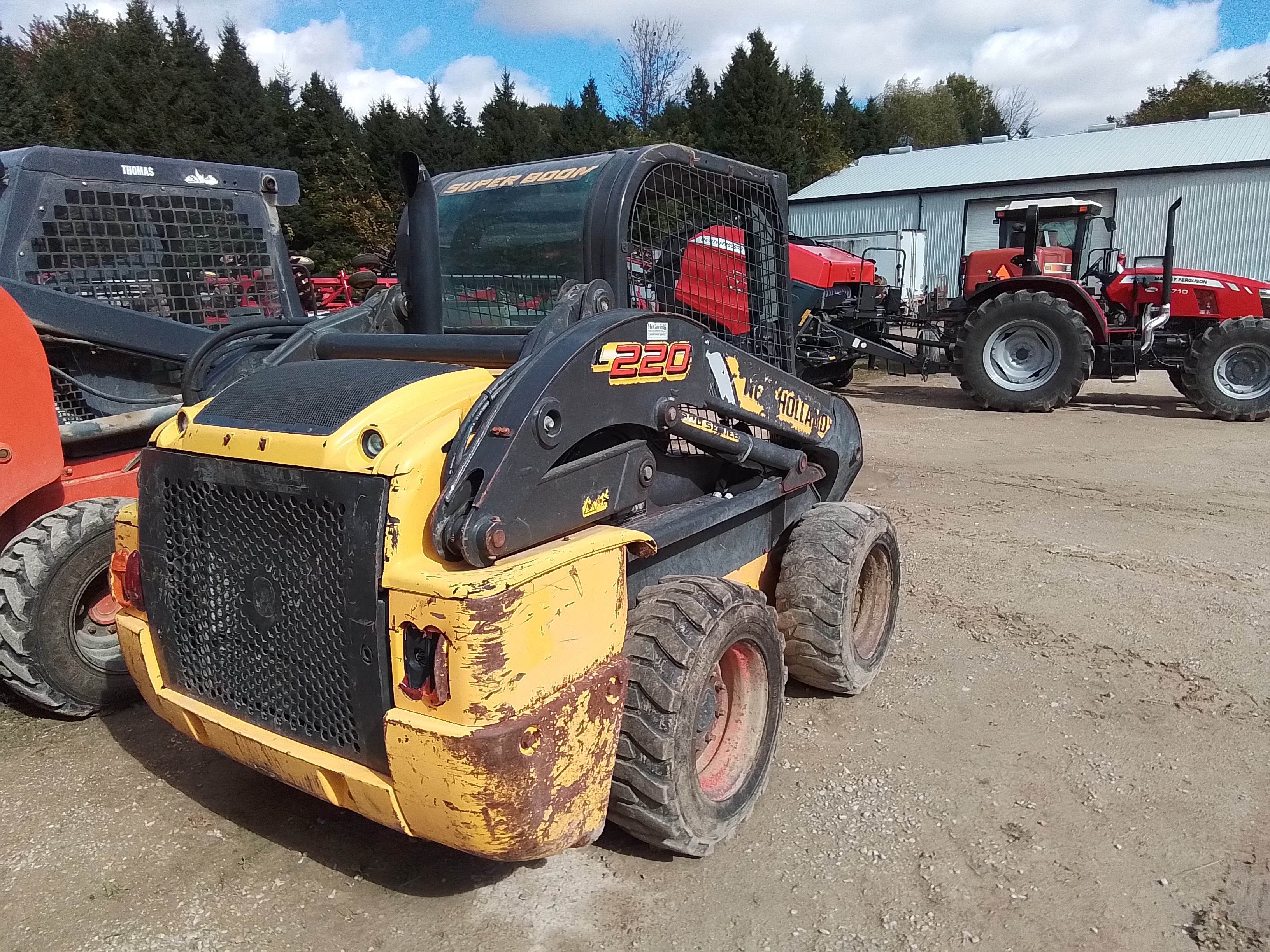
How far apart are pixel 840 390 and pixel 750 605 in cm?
1188

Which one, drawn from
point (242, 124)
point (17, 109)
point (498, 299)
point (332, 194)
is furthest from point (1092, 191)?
point (17, 109)

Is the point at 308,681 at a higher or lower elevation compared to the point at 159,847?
higher

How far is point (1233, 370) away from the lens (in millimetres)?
10727

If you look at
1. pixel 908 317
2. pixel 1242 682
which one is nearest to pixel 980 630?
pixel 1242 682

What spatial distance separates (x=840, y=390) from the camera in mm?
14289

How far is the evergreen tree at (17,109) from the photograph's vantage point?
23.7 m

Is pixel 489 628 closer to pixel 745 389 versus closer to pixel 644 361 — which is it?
pixel 644 361

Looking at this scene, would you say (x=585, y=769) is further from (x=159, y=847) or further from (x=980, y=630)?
(x=980, y=630)

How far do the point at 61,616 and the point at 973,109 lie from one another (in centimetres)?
7526

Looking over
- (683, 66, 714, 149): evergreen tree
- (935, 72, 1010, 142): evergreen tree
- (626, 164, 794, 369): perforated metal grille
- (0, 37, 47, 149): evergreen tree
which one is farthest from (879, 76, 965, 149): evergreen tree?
(626, 164, 794, 369): perforated metal grille

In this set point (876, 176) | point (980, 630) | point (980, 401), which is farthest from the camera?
point (876, 176)

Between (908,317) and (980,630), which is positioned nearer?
(980,630)

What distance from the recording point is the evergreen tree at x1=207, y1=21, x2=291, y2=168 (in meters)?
28.1

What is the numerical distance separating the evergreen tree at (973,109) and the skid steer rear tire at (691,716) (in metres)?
67.4
